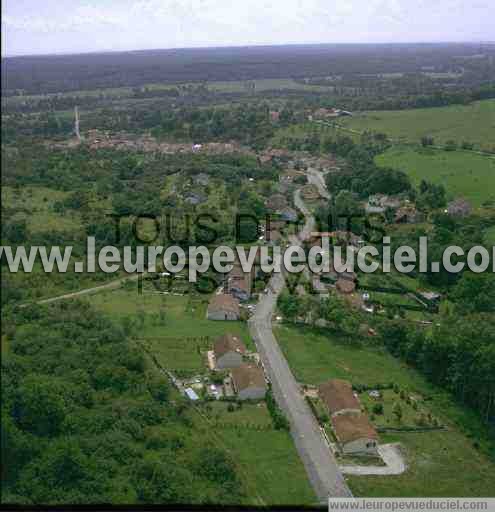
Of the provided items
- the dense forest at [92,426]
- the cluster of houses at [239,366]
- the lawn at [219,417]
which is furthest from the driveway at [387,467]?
the cluster of houses at [239,366]

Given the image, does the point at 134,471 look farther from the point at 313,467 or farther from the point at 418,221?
the point at 418,221

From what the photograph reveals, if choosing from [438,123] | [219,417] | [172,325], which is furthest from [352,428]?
Answer: [438,123]

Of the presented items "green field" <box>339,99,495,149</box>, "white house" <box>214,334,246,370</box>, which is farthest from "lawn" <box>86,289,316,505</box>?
"green field" <box>339,99,495,149</box>

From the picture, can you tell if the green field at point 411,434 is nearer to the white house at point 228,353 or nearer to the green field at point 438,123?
the white house at point 228,353

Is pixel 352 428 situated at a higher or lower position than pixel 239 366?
lower

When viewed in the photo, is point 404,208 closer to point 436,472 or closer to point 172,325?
point 172,325

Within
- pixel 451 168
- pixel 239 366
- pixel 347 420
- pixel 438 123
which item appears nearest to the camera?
pixel 347 420
